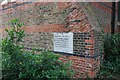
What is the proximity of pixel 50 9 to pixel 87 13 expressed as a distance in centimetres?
144

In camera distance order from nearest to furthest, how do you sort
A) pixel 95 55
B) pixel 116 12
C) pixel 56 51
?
pixel 95 55, pixel 56 51, pixel 116 12

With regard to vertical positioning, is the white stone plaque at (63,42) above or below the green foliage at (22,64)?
above

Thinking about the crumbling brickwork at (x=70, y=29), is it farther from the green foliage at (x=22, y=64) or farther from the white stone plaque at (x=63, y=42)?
the green foliage at (x=22, y=64)

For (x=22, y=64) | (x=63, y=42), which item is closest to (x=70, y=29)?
(x=63, y=42)

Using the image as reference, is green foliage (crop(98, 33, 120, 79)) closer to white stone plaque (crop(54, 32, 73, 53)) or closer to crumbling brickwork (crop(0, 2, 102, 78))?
crumbling brickwork (crop(0, 2, 102, 78))

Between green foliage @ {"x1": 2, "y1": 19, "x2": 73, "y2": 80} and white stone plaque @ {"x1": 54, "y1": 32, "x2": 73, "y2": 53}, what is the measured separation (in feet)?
3.99

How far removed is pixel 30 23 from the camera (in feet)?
21.7

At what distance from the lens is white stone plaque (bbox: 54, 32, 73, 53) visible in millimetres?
5258

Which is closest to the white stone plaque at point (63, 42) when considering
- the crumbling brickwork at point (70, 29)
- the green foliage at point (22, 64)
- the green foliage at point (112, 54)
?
the crumbling brickwork at point (70, 29)

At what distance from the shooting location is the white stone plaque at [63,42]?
5258mm

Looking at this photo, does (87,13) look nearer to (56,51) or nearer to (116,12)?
(56,51)

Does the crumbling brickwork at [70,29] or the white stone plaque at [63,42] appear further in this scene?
the white stone plaque at [63,42]

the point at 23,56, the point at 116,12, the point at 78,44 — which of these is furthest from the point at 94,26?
the point at 116,12

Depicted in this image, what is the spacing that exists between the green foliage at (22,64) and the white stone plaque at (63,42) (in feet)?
3.99
